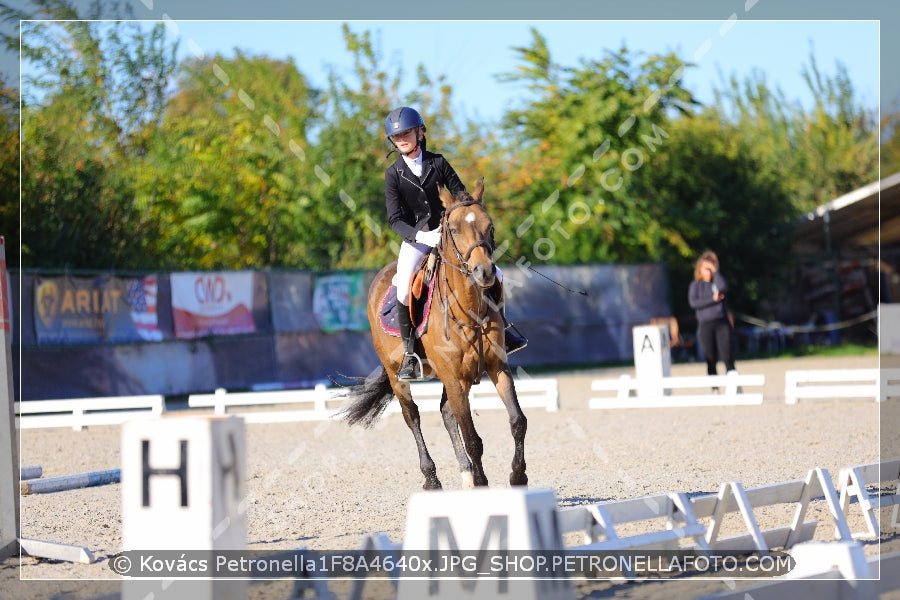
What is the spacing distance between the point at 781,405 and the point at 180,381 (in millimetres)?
10820

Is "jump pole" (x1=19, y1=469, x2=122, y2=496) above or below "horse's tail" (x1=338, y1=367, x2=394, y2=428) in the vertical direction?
below

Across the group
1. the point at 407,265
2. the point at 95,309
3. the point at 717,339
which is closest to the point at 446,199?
the point at 407,265

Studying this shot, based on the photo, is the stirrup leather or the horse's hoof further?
the stirrup leather

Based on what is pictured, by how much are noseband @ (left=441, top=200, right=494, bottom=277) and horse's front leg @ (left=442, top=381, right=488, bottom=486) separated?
0.85 m

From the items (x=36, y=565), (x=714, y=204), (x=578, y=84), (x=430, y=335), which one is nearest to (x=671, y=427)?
(x=430, y=335)

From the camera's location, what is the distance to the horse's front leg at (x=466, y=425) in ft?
24.3

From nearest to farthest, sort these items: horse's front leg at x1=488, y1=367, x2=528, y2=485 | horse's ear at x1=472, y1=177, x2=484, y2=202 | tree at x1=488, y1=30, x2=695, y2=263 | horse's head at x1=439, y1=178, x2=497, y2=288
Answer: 1. horse's head at x1=439, y1=178, x2=497, y2=288
2. horse's front leg at x1=488, y1=367, x2=528, y2=485
3. horse's ear at x1=472, y1=177, x2=484, y2=202
4. tree at x1=488, y1=30, x2=695, y2=263

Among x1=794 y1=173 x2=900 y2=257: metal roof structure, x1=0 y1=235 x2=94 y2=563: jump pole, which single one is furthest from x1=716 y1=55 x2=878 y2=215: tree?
x1=0 y1=235 x2=94 y2=563: jump pole

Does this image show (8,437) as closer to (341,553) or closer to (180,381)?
(341,553)

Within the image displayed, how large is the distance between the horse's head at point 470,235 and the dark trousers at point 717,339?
344 inches

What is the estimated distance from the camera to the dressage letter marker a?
430 centimetres

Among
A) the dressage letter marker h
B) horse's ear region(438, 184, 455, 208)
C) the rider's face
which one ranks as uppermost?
the rider's face


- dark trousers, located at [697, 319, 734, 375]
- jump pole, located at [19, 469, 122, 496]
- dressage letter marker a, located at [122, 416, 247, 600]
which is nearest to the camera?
dressage letter marker a, located at [122, 416, 247, 600]

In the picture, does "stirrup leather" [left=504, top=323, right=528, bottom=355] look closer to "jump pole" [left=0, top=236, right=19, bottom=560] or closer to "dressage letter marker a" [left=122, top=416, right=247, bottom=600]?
"jump pole" [left=0, top=236, right=19, bottom=560]
